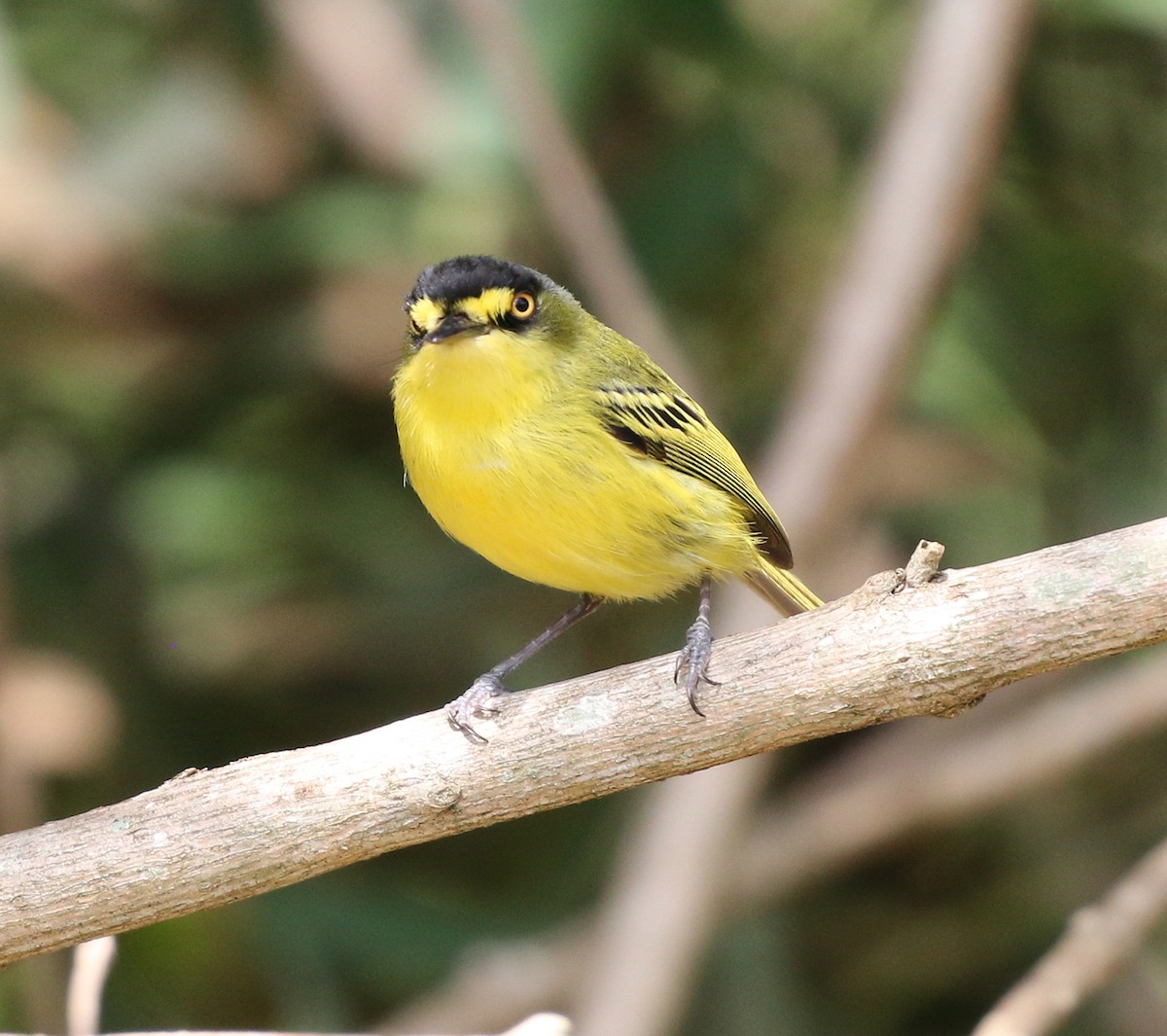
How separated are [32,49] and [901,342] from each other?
3.60 meters

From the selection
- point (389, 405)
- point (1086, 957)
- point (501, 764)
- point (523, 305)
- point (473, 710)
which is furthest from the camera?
point (389, 405)

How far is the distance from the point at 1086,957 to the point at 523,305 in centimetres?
219

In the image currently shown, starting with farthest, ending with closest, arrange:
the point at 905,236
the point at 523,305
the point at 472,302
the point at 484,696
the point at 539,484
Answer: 1. the point at 905,236
2. the point at 523,305
3. the point at 472,302
4. the point at 539,484
5. the point at 484,696

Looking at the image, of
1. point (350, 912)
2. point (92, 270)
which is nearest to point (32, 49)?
point (92, 270)

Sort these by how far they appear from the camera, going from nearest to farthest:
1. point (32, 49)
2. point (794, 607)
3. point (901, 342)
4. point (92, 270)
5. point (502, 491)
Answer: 1. point (502, 491)
2. point (794, 607)
3. point (901, 342)
4. point (92, 270)
5. point (32, 49)

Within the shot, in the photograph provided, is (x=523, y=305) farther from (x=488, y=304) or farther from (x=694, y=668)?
(x=694, y=668)

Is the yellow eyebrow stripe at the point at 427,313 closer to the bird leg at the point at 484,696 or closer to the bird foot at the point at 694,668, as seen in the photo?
the bird leg at the point at 484,696

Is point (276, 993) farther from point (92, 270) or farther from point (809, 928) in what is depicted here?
point (92, 270)

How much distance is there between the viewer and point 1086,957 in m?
4.05

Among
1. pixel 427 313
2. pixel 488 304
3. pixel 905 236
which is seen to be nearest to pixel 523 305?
pixel 488 304

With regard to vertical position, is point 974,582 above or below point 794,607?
below

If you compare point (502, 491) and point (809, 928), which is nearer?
point (502, 491)

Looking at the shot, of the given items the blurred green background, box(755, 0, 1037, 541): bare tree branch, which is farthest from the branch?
the blurred green background

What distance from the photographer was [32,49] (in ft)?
20.2
